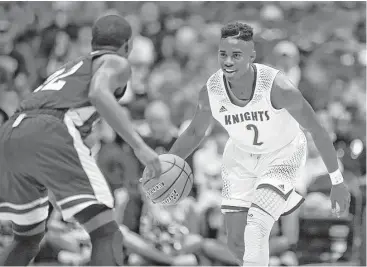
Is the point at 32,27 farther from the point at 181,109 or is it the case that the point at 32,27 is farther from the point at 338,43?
the point at 338,43

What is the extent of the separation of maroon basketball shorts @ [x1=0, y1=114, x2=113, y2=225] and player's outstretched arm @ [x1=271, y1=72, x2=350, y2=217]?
139 centimetres

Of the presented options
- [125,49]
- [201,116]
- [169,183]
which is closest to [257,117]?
[201,116]

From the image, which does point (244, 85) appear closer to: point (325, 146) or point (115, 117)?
point (325, 146)

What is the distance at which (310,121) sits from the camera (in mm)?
4734

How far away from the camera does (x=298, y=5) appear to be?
30.9 ft

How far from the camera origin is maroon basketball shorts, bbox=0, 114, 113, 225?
404 cm

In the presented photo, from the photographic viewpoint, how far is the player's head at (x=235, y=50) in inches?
185

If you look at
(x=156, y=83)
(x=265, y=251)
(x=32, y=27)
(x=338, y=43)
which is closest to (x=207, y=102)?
(x=265, y=251)

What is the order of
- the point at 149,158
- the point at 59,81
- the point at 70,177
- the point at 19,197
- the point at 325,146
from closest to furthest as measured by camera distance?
1. the point at 149,158
2. the point at 70,177
3. the point at 19,197
4. the point at 59,81
5. the point at 325,146

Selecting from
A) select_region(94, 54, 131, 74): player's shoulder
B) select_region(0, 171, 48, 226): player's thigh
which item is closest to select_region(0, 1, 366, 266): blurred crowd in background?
select_region(0, 171, 48, 226): player's thigh

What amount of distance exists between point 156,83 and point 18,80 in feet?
5.87

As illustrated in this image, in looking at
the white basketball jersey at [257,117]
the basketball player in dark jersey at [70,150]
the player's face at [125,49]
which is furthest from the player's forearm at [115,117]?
the white basketball jersey at [257,117]

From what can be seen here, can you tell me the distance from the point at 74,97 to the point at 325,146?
1731 mm

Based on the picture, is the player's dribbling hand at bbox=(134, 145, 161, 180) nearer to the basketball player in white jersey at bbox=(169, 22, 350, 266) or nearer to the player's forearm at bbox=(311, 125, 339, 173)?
the basketball player in white jersey at bbox=(169, 22, 350, 266)
